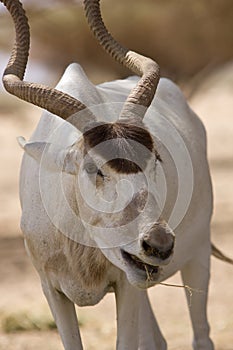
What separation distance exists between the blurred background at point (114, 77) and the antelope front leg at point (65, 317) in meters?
1.44

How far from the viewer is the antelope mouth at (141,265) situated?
393 cm

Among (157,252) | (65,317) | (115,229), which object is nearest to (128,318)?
(65,317)

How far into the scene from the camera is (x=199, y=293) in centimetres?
563

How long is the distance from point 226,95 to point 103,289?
13.1m

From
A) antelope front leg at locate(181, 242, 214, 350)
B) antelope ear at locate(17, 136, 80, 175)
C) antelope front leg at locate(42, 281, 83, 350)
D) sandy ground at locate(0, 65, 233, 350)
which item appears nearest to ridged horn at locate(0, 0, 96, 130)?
antelope ear at locate(17, 136, 80, 175)

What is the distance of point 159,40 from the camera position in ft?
38.5

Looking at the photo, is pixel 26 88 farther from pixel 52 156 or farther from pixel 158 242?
pixel 158 242

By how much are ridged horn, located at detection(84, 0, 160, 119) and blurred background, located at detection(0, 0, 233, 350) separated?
2003 mm

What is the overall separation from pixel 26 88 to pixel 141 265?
98 cm

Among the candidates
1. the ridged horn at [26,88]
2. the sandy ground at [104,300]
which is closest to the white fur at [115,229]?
the ridged horn at [26,88]

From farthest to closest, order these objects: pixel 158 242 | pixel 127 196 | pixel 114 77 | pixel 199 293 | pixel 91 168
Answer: pixel 114 77 → pixel 199 293 → pixel 91 168 → pixel 127 196 → pixel 158 242

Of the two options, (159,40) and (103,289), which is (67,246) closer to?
(103,289)

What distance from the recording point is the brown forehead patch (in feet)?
12.9

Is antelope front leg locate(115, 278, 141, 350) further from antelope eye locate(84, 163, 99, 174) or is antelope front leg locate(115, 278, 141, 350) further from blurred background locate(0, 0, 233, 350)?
blurred background locate(0, 0, 233, 350)
